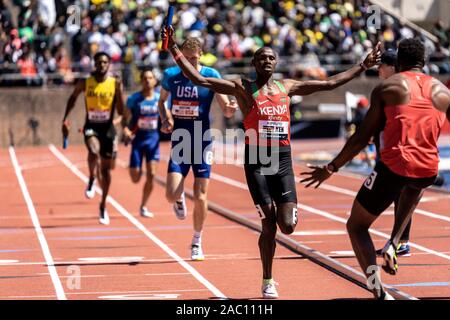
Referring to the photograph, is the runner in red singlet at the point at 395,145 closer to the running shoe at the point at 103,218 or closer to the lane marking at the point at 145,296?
the lane marking at the point at 145,296

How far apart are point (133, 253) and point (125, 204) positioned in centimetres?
645

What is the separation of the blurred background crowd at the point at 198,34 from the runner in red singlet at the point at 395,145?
77.9 feet

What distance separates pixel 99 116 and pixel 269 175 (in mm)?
6902

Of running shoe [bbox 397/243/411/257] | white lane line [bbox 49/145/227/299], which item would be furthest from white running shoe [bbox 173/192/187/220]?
running shoe [bbox 397/243/411/257]

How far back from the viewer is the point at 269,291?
1022cm

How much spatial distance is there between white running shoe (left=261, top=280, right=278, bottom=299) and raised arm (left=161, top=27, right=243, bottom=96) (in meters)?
1.76

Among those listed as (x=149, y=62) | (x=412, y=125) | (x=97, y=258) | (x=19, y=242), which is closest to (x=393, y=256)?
(x=412, y=125)

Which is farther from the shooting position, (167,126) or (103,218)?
(103,218)

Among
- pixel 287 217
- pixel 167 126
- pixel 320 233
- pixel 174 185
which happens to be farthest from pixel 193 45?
pixel 320 233

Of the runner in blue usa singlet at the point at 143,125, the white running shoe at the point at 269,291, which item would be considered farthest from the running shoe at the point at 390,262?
the runner in blue usa singlet at the point at 143,125

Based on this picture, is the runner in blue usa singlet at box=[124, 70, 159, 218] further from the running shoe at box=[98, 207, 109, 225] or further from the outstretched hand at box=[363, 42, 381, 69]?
the outstretched hand at box=[363, 42, 381, 69]

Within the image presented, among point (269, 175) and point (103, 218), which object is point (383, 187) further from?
point (103, 218)

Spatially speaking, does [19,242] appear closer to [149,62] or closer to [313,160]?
[313,160]

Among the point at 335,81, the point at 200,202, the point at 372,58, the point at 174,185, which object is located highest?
the point at 372,58
